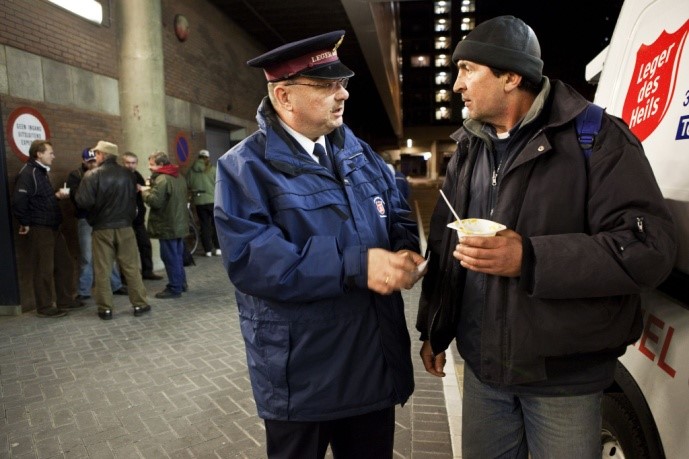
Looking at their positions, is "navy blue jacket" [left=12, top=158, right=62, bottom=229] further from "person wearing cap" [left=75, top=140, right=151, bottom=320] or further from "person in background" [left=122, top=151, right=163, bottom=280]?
"person in background" [left=122, top=151, right=163, bottom=280]

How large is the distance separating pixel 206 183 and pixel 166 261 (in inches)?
124

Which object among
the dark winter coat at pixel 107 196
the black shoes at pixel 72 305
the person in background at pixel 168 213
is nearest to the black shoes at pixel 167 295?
the person in background at pixel 168 213

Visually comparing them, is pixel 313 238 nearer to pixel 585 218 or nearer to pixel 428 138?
pixel 585 218

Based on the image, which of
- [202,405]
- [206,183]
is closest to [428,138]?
[206,183]

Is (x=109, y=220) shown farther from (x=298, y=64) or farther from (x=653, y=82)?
(x=653, y=82)

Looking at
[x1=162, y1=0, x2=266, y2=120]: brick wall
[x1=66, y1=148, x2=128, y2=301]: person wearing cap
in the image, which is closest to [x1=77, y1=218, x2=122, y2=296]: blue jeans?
[x1=66, y1=148, x2=128, y2=301]: person wearing cap

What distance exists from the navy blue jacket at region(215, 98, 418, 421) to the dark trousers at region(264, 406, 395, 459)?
9 cm

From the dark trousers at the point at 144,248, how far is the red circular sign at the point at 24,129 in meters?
2.08

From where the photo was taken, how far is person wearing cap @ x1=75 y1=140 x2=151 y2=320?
5793mm

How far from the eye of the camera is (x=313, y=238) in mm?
1698

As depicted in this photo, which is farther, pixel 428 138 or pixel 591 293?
pixel 428 138

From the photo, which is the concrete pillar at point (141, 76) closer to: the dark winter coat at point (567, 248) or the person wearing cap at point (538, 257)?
the person wearing cap at point (538, 257)

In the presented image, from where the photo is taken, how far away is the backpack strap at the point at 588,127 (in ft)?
5.04

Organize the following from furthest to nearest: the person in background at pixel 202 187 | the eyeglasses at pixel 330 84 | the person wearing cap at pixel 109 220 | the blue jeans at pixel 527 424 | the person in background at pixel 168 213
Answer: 1. the person in background at pixel 202 187
2. the person in background at pixel 168 213
3. the person wearing cap at pixel 109 220
4. the eyeglasses at pixel 330 84
5. the blue jeans at pixel 527 424
